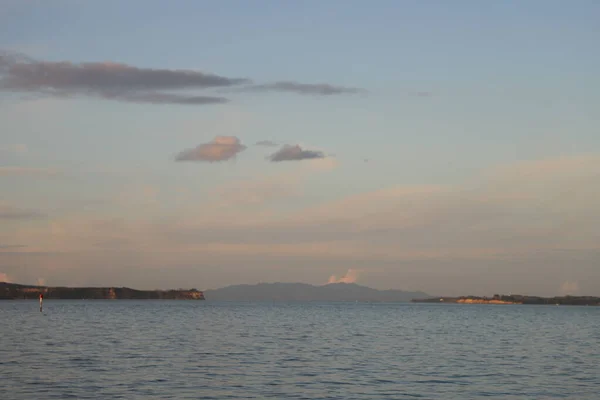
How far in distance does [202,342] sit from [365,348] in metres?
19.0

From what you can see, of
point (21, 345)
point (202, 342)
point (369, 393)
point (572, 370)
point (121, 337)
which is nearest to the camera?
point (369, 393)

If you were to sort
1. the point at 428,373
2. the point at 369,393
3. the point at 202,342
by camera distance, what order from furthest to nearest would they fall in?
the point at 202,342 < the point at 428,373 < the point at 369,393

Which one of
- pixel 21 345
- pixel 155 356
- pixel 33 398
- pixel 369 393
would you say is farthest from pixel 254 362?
pixel 21 345

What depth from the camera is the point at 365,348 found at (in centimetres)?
8138

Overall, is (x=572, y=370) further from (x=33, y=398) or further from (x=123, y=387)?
(x=33, y=398)

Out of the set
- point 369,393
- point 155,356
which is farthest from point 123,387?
point 155,356

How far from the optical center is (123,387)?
4906 centimetres

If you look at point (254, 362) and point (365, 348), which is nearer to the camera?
point (254, 362)

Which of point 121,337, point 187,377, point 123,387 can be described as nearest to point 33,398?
point 123,387

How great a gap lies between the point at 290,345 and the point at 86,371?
1200 inches

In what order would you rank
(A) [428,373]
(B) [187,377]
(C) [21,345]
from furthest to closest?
1. (C) [21,345]
2. (A) [428,373]
3. (B) [187,377]

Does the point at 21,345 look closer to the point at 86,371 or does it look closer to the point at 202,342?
the point at 202,342

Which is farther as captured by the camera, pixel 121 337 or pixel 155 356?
pixel 121 337

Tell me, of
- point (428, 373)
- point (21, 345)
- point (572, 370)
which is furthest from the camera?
point (21, 345)
